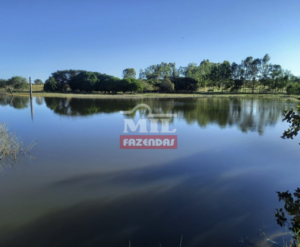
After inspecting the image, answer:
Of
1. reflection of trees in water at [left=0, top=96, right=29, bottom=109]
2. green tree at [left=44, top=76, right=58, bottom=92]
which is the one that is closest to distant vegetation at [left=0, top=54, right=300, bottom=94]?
green tree at [left=44, top=76, right=58, bottom=92]

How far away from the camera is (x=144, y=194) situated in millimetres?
5449

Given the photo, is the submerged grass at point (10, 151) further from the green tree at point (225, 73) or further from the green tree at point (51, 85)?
the green tree at point (225, 73)

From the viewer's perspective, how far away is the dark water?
4.03m

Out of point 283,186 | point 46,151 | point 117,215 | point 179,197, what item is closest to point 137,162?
point 179,197

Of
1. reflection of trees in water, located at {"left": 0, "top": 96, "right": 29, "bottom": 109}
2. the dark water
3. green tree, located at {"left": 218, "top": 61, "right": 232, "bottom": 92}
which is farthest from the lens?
green tree, located at {"left": 218, "top": 61, "right": 232, "bottom": 92}

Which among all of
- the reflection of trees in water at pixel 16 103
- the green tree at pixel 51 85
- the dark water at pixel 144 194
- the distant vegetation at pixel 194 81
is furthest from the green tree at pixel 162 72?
the dark water at pixel 144 194

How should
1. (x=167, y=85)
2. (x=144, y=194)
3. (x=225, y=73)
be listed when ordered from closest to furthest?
(x=144, y=194)
(x=167, y=85)
(x=225, y=73)

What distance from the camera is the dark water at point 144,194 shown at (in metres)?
4.03

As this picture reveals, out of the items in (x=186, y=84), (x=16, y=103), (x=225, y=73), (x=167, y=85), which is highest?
(x=225, y=73)

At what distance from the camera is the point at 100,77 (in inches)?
2741

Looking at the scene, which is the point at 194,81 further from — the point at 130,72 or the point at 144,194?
the point at 144,194

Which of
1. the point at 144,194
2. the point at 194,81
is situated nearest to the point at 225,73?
the point at 194,81

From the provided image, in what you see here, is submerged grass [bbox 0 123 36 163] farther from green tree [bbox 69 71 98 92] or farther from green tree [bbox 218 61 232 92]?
green tree [bbox 218 61 232 92]

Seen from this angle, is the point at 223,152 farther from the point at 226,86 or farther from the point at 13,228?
the point at 226,86
